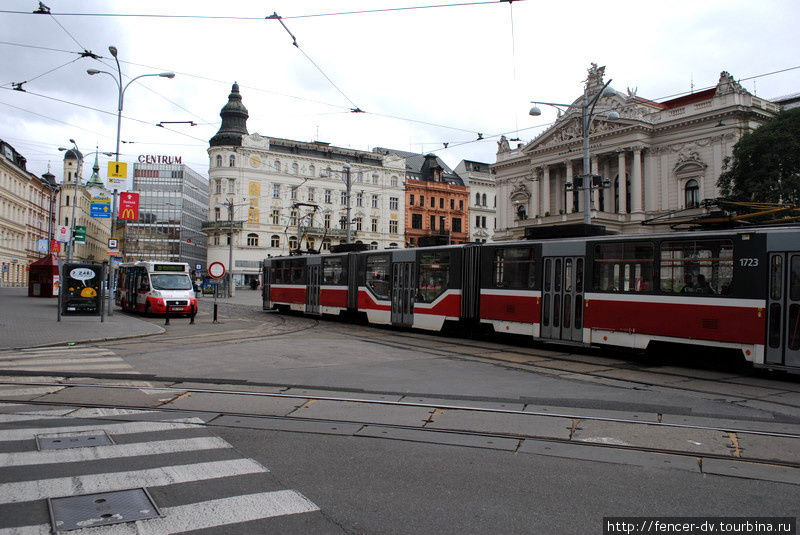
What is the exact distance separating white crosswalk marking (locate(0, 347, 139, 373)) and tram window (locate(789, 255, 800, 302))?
12.0 meters

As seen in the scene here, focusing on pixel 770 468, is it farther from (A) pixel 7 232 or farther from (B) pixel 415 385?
(A) pixel 7 232

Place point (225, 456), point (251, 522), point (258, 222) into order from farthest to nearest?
point (258, 222) < point (225, 456) < point (251, 522)

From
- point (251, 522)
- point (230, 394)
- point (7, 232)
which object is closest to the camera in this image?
point (251, 522)

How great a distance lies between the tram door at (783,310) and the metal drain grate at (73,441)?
36.6 feet

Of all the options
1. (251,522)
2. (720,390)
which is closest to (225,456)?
(251,522)

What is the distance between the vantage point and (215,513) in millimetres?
4285

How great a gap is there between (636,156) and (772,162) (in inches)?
1029

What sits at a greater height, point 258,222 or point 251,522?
point 258,222

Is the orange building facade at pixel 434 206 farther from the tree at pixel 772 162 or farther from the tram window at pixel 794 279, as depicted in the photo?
the tram window at pixel 794 279

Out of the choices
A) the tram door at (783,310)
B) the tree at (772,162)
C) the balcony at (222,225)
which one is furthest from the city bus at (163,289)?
the balcony at (222,225)

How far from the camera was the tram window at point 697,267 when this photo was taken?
12.3 metres

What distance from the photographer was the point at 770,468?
5766 millimetres

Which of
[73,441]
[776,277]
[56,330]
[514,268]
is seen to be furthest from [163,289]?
[776,277]

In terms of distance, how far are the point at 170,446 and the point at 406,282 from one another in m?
15.7
